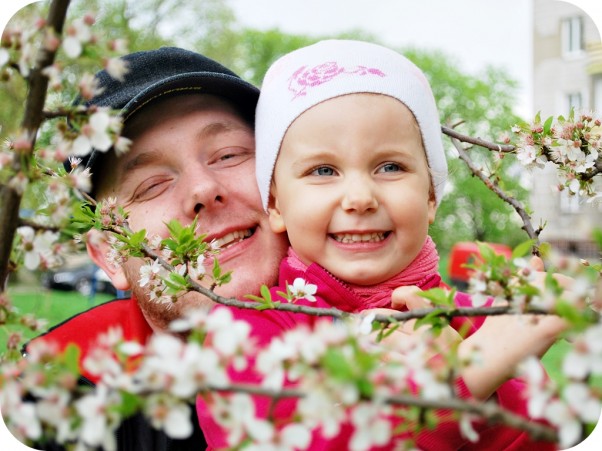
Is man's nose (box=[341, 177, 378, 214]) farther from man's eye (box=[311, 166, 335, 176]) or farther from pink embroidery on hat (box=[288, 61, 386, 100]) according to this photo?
pink embroidery on hat (box=[288, 61, 386, 100])

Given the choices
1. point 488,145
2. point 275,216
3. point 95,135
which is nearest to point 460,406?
point 95,135

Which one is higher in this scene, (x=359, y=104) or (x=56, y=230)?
(x=56, y=230)

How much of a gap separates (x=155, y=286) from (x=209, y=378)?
90 cm

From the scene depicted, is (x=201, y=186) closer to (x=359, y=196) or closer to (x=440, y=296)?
(x=359, y=196)

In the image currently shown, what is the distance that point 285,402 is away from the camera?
3.91ft

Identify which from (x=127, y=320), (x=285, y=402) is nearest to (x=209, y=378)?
(x=285, y=402)

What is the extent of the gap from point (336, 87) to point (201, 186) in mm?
567

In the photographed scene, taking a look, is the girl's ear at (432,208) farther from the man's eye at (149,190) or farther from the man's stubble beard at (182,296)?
the man's eye at (149,190)

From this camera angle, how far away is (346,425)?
113cm

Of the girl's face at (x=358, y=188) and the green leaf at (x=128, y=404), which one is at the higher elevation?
the green leaf at (x=128, y=404)

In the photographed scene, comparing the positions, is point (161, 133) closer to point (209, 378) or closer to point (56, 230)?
point (56, 230)

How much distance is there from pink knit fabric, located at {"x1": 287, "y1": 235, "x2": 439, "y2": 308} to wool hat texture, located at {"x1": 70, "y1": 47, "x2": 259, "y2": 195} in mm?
675

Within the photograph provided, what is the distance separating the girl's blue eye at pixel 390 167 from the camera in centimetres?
163

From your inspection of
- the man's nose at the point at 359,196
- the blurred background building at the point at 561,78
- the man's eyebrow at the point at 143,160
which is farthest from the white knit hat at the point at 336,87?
the blurred background building at the point at 561,78
